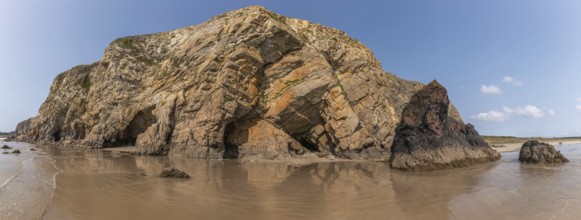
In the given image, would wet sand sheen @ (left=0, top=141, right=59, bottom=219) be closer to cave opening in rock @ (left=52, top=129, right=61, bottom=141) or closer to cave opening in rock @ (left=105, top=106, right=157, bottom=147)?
cave opening in rock @ (left=105, top=106, right=157, bottom=147)

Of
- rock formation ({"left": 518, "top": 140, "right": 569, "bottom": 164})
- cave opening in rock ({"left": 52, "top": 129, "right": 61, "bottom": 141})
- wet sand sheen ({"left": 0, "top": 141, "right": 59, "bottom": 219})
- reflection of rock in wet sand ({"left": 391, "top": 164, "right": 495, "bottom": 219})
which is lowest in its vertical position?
reflection of rock in wet sand ({"left": 391, "top": 164, "right": 495, "bottom": 219})

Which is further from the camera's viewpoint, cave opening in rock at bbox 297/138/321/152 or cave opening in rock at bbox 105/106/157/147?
cave opening in rock at bbox 105/106/157/147

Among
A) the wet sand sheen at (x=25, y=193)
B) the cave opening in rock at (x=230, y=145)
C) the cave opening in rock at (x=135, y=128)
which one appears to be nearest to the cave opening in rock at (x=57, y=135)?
the cave opening in rock at (x=135, y=128)

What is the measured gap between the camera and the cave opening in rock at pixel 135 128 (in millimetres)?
35719

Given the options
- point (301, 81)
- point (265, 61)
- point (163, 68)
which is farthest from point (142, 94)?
point (301, 81)

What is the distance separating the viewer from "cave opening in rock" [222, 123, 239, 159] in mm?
30325

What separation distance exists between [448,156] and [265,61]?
2017 centimetres

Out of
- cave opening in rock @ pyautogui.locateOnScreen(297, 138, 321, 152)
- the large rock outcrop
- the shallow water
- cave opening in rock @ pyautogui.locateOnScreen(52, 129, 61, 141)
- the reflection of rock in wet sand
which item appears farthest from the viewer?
cave opening in rock @ pyautogui.locateOnScreen(52, 129, 61, 141)

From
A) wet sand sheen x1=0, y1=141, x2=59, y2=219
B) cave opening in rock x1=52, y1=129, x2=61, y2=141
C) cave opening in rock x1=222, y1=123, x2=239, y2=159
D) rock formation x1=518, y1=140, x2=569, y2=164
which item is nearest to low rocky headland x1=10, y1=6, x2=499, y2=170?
cave opening in rock x1=222, y1=123, x2=239, y2=159

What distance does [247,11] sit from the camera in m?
34.9

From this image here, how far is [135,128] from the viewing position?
38844 millimetres

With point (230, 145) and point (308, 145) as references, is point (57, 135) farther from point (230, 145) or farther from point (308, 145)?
point (308, 145)

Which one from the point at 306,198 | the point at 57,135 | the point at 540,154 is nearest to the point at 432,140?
the point at 540,154

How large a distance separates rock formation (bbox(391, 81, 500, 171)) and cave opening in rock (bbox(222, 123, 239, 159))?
15.1m
